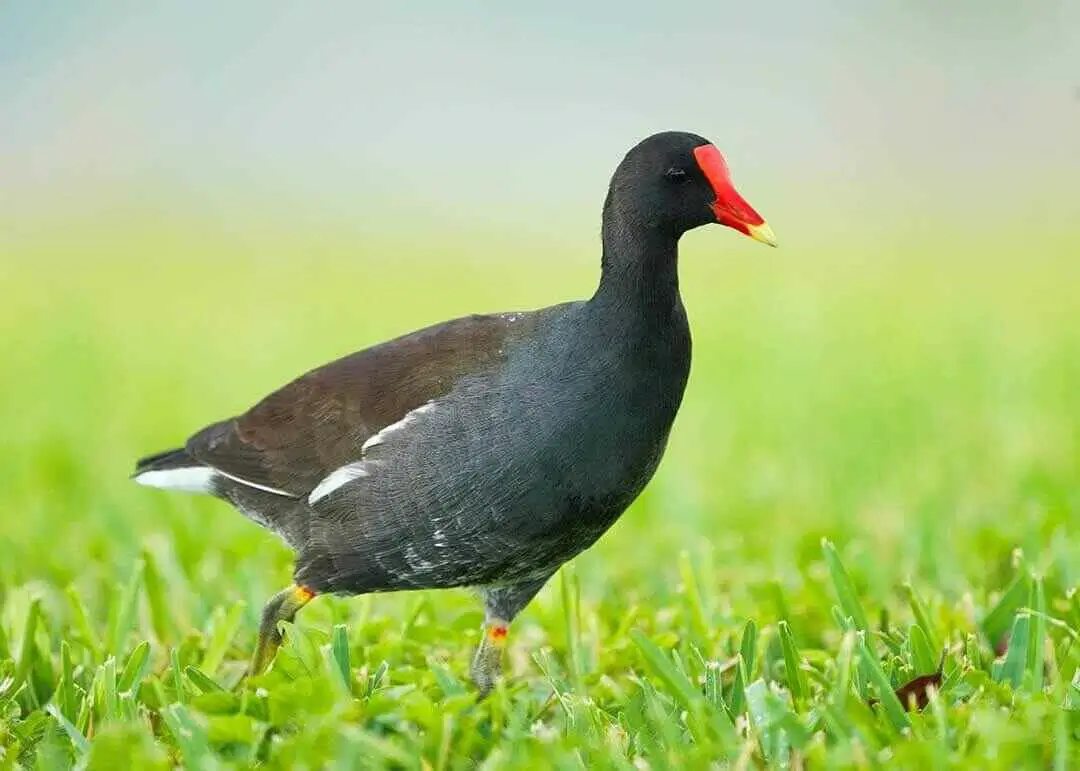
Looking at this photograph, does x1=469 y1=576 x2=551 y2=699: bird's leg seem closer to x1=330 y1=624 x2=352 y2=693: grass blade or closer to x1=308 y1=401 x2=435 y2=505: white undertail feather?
x1=308 y1=401 x2=435 y2=505: white undertail feather

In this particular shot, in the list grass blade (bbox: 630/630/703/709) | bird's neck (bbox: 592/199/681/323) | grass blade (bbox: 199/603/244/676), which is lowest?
grass blade (bbox: 630/630/703/709)

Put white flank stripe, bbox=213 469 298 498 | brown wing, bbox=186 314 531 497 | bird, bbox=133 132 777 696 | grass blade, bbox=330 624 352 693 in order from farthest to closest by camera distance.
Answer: white flank stripe, bbox=213 469 298 498, brown wing, bbox=186 314 531 497, bird, bbox=133 132 777 696, grass blade, bbox=330 624 352 693

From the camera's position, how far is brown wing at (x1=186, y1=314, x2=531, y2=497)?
131 inches

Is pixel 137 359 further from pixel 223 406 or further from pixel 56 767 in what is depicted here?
pixel 56 767

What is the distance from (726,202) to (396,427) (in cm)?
84

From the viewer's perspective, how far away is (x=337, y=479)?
338 centimetres

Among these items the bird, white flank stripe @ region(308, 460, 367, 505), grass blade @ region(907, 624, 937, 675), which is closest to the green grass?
grass blade @ region(907, 624, 937, 675)

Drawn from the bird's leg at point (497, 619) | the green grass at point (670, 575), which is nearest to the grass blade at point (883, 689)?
the green grass at point (670, 575)

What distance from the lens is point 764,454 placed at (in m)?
5.78

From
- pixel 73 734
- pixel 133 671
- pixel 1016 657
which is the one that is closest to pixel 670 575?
pixel 1016 657

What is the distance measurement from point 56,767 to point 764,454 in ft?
11.6

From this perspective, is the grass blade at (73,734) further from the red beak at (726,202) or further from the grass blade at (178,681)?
the red beak at (726,202)

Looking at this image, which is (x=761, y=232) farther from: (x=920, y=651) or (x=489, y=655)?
(x=489, y=655)

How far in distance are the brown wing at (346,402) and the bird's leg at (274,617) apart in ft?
0.78
